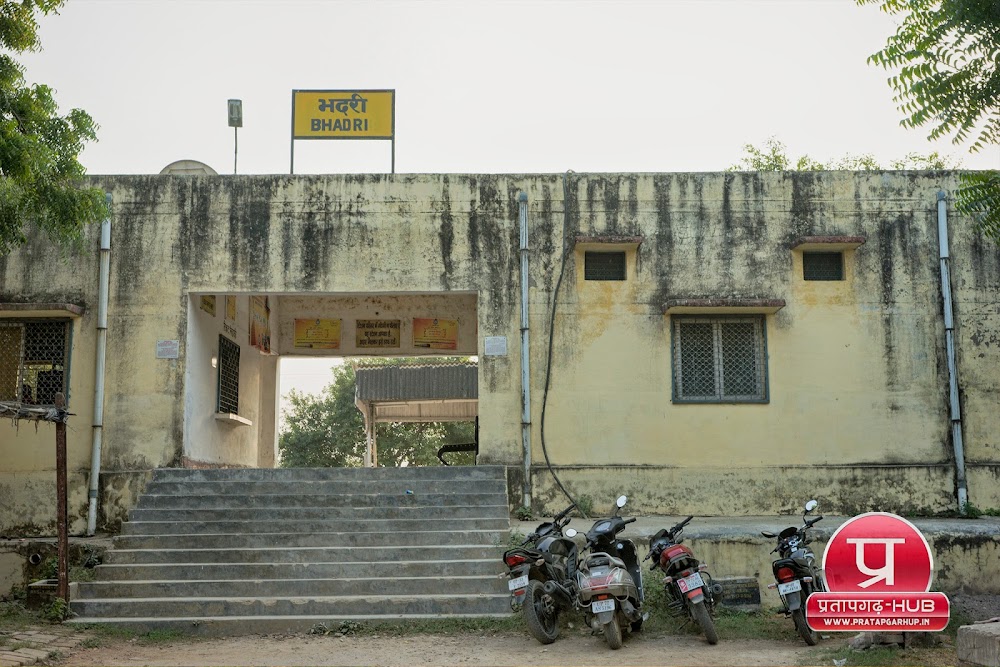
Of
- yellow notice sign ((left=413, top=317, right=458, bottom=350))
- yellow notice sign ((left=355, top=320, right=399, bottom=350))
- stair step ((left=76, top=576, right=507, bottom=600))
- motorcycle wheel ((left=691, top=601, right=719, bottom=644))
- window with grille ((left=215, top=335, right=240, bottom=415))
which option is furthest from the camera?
yellow notice sign ((left=355, top=320, right=399, bottom=350))

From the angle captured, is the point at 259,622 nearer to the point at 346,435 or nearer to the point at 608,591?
the point at 608,591

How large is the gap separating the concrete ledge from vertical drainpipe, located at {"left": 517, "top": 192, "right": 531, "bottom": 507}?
17.6 ft

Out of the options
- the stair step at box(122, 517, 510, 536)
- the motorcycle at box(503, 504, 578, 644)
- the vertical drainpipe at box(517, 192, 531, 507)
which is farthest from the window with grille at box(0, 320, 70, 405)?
the motorcycle at box(503, 504, 578, 644)

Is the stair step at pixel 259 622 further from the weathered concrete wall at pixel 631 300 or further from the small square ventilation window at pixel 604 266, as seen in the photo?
the small square ventilation window at pixel 604 266

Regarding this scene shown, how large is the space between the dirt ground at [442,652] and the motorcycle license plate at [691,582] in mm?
473

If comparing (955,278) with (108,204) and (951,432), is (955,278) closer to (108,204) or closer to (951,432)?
(951,432)

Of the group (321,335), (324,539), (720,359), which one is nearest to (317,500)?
(324,539)

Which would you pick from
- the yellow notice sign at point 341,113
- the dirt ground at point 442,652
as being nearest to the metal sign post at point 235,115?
the yellow notice sign at point 341,113

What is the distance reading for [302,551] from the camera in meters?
9.80

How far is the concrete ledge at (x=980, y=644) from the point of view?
622cm

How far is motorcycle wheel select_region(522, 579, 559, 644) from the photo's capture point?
795cm

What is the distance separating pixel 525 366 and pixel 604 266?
1.50 m

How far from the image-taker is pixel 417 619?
8781mm

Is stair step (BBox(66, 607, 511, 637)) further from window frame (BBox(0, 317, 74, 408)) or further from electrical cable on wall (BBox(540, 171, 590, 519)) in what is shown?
window frame (BBox(0, 317, 74, 408))
